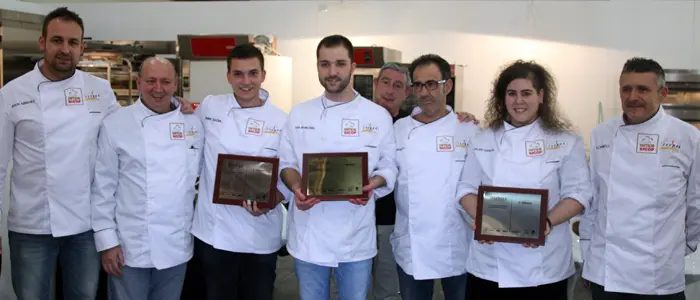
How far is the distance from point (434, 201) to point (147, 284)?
1.34 metres

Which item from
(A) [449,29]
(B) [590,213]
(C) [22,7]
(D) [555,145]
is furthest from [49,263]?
(A) [449,29]

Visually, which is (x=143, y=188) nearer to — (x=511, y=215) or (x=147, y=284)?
(x=147, y=284)

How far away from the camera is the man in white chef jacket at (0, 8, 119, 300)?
2572 mm

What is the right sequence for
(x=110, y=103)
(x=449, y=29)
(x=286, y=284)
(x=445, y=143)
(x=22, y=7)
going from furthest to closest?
(x=449, y=29), (x=22, y=7), (x=286, y=284), (x=110, y=103), (x=445, y=143)

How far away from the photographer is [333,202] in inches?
97.3

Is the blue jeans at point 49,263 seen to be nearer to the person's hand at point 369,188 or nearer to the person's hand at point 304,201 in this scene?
the person's hand at point 304,201

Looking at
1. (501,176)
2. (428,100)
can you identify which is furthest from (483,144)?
(428,100)

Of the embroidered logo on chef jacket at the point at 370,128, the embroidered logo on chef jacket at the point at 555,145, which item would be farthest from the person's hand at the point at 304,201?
the embroidered logo on chef jacket at the point at 555,145

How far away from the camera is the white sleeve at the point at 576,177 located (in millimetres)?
2311

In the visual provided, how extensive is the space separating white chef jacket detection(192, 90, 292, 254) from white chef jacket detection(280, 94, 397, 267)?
0.11 meters

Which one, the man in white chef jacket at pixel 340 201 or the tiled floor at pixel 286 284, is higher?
the man in white chef jacket at pixel 340 201

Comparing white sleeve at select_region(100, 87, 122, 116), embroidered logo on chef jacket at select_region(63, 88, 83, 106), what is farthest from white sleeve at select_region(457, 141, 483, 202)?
embroidered logo on chef jacket at select_region(63, 88, 83, 106)

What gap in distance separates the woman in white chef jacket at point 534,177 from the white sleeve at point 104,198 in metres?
1.54

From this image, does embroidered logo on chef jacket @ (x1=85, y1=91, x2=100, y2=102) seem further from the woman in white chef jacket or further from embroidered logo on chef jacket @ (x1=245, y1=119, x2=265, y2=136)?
the woman in white chef jacket
